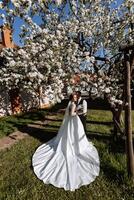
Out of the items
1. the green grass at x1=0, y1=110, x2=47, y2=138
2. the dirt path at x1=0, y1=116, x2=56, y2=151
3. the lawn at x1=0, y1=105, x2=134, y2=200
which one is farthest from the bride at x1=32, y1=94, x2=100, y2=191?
the green grass at x1=0, y1=110, x2=47, y2=138

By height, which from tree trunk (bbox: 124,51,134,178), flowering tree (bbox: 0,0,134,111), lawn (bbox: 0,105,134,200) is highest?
flowering tree (bbox: 0,0,134,111)

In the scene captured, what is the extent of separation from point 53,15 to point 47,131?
19.5 feet

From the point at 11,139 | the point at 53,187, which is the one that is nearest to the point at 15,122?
the point at 11,139

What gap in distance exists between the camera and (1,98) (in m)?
21.3

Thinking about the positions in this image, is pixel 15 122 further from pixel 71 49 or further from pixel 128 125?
pixel 128 125

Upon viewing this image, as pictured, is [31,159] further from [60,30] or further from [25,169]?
[60,30]

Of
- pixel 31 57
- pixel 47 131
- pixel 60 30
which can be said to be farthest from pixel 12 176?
pixel 47 131

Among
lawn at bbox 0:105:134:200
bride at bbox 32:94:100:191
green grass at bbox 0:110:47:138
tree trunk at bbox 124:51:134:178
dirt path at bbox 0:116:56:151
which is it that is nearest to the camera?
lawn at bbox 0:105:134:200

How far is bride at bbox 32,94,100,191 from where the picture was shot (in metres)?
7.86

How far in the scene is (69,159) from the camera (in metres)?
9.22

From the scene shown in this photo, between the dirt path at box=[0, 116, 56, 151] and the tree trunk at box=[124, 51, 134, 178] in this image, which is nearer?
the tree trunk at box=[124, 51, 134, 178]

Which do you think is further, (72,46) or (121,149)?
(121,149)

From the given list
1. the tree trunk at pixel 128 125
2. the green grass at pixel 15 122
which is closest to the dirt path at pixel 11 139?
the green grass at pixel 15 122

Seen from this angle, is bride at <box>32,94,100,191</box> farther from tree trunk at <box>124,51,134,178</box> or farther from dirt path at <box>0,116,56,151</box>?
dirt path at <box>0,116,56,151</box>
